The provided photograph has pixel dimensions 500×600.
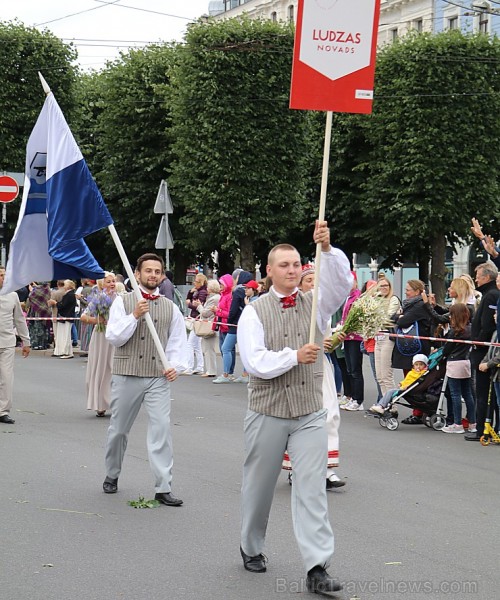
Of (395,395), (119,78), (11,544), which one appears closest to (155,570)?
(11,544)

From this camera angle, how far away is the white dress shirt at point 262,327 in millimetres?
6203

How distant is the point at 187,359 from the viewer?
9031 mm

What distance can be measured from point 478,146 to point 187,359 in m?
28.2

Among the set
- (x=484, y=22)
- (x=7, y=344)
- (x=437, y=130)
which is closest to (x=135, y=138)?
(x=437, y=130)

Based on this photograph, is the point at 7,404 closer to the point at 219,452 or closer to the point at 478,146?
the point at 219,452

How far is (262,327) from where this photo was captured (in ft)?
20.9

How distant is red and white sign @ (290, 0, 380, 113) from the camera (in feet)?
22.5

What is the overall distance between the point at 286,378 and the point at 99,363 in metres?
8.53

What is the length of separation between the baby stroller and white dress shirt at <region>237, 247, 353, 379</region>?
23.3ft

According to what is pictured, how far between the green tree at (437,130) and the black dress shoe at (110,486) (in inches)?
1070

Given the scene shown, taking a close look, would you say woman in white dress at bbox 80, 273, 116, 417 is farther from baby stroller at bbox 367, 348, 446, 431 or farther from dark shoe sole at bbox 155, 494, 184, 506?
dark shoe sole at bbox 155, 494, 184, 506

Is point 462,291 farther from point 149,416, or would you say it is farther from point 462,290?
point 149,416

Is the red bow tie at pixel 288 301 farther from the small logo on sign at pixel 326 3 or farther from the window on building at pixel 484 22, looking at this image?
the window on building at pixel 484 22

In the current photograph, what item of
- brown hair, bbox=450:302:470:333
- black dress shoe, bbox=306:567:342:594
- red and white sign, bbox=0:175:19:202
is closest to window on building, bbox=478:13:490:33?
red and white sign, bbox=0:175:19:202
